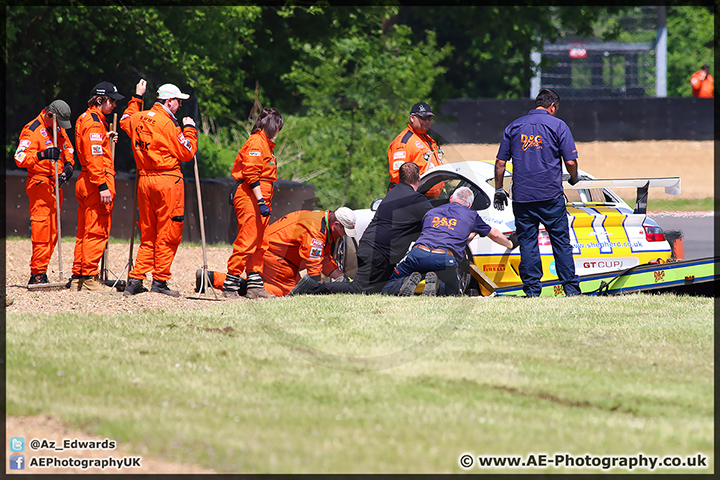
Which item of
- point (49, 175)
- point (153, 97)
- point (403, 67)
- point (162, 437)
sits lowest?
point (162, 437)

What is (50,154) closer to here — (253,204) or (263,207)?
(253,204)

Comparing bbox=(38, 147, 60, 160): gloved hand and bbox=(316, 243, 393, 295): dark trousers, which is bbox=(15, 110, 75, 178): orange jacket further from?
bbox=(316, 243, 393, 295): dark trousers

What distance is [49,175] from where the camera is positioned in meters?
8.58

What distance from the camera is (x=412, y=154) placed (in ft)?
28.9

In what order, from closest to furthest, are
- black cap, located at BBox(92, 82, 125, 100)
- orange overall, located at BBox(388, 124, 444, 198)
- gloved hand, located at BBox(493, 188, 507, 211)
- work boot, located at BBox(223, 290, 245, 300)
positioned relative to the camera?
gloved hand, located at BBox(493, 188, 507, 211) < work boot, located at BBox(223, 290, 245, 300) < black cap, located at BBox(92, 82, 125, 100) < orange overall, located at BBox(388, 124, 444, 198)

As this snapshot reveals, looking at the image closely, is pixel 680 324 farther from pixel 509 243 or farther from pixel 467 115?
pixel 467 115

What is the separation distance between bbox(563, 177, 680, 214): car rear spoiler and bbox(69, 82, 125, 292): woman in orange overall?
15.8 feet

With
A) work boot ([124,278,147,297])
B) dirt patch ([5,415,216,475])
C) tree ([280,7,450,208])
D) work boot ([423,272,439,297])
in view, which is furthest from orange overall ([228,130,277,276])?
dirt patch ([5,415,216,475])

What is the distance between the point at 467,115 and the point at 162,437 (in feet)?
68.3

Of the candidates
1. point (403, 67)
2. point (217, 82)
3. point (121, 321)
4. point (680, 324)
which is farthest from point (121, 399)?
point (403, 67)

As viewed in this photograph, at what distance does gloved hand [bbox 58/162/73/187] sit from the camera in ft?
28.2

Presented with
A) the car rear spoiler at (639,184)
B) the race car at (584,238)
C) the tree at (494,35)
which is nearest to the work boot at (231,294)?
the race car at (584,238)

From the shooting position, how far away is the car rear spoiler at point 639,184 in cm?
743

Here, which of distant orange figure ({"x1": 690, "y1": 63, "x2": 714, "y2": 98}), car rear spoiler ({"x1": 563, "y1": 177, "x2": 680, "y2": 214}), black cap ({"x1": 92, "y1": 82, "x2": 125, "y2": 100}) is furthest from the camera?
distant orange figure ({"x1": 690, "y1": 63, "x2": 714, "y2": 98})
